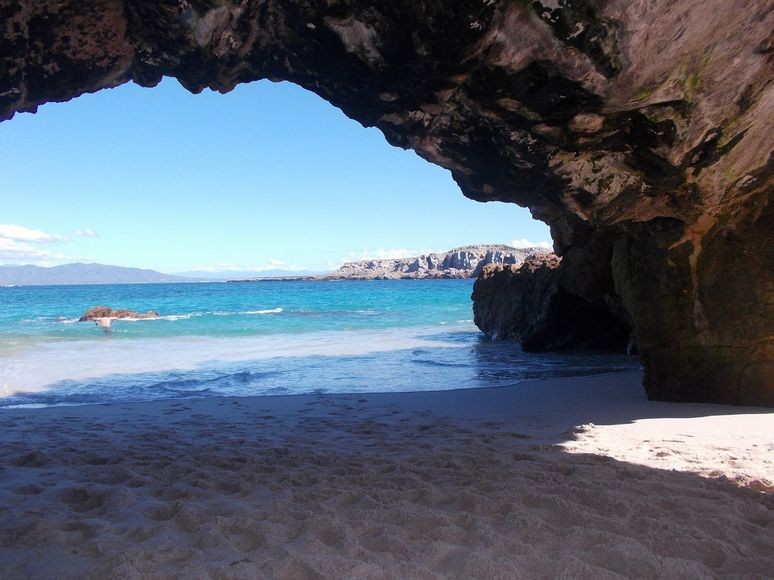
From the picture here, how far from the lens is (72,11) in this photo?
3.57 meters

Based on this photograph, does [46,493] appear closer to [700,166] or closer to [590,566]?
[590,566]

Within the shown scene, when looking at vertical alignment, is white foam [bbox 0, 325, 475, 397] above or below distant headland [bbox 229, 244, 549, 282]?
below

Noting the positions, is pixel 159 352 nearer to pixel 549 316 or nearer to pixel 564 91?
pixel 549 316

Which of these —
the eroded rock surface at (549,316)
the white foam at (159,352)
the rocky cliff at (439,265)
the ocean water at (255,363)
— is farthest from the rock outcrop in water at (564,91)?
the rocky cliff at (439,265)

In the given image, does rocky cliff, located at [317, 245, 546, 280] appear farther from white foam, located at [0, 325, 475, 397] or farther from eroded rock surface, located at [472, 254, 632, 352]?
white foam, located at [0, 325, 475, 397]

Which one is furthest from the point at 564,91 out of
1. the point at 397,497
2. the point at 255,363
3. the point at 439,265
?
the point at 439,265

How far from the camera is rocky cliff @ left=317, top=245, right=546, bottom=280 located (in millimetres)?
91831

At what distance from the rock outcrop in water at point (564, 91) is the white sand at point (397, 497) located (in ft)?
4.70

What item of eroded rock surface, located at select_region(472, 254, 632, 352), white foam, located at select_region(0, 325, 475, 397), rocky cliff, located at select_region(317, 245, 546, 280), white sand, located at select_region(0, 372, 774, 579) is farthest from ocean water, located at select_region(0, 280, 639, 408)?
rocky cliff, located at select_region(317, 245, 546, 280)

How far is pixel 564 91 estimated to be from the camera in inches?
159

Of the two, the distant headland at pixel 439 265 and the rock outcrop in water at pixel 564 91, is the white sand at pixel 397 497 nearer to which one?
the rock outcrop in water at pixel 564 91

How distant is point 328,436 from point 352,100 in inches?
131

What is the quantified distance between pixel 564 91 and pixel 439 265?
10191 centimetres

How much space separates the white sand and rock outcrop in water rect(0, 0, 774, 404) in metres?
1.43
